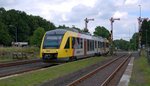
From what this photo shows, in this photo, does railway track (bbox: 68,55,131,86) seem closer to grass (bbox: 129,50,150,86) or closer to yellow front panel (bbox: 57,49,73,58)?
grass (bbox: 129,50,150,86)

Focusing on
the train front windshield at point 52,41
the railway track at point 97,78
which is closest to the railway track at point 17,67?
the train front windshield at point 52,41

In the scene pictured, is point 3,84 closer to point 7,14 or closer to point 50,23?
point 7,14

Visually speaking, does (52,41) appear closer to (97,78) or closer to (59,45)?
(59,45)

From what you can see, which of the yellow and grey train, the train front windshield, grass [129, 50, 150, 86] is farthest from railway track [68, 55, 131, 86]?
the train front windshield

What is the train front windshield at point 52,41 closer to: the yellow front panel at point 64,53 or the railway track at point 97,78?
the yellow front panel at point 64,53

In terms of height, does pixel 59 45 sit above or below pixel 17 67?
above

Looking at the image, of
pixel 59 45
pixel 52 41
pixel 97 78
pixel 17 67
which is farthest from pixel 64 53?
pixel 97 78

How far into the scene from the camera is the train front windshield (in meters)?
35.9

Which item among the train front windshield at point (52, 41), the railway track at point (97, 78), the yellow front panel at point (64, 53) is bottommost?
the railway track at point (97, 78)

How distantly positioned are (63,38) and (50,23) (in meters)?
162

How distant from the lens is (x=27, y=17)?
563ft

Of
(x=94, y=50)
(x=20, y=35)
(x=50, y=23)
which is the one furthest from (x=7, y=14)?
(x=94, y=50)

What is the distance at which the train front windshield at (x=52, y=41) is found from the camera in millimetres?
35938

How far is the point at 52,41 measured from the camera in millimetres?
36406
